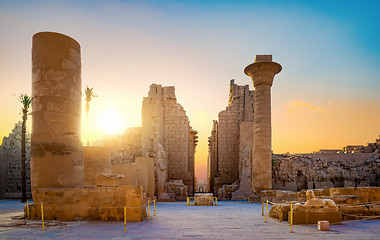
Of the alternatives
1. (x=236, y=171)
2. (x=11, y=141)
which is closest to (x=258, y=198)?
(x=236, y=171)

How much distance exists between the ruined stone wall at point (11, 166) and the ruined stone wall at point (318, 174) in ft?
64.7

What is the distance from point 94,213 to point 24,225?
6.00 feet

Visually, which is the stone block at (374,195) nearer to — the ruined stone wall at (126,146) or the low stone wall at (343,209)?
the low stone wall at (343,209)

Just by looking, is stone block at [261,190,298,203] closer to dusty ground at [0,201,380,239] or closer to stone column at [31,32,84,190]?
dusty ground at [0,201,380,239]

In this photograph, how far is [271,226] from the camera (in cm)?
742

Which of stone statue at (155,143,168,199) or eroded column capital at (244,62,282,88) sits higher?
eroded column capital at (244,62,282,88)

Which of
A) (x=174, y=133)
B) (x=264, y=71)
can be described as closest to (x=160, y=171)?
(x=174, y=133)

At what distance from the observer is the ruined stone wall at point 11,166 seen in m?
20.8

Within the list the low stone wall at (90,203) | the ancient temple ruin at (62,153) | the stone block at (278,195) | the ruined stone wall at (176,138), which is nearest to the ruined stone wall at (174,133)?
the ruined stone wall at (176,138)

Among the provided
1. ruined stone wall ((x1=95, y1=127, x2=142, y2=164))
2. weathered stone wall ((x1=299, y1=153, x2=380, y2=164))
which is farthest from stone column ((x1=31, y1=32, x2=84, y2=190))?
weathered stone wall ((x1=299, y1=153, x2=380, y2=164))

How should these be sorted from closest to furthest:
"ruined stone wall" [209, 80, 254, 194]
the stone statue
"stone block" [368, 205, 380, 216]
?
"stone block" [368, 205, 380, 216]
the stone statue
"ruined stone wall" [209, 80, 254, 194]

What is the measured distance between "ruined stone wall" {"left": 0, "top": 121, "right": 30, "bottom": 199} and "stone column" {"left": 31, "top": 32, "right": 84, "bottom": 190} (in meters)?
14.7

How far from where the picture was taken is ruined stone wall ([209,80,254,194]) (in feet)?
71.4

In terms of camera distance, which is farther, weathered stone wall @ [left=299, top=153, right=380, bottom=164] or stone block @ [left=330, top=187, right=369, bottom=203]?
weathered stone wall @ [left=299, top=153, right=380, bottom=164]
